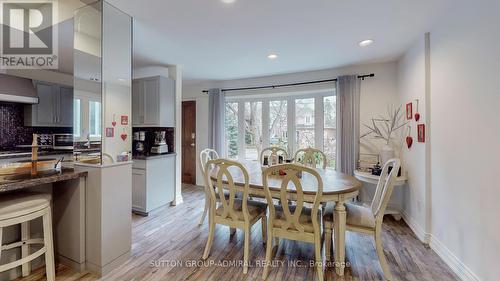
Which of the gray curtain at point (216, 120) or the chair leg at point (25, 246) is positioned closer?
the chair leg at point (25, 246)

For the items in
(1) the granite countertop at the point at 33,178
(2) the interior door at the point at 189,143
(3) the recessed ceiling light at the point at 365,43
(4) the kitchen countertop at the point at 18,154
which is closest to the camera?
(1) the granite countertop at the point at 33,178

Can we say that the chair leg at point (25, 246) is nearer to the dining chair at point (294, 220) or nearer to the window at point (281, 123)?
the dining chair at point (294, 220)

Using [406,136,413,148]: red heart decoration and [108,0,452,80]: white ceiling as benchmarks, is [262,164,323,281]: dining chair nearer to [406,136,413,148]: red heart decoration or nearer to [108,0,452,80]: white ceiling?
[108,0,452,80]: white ceiling

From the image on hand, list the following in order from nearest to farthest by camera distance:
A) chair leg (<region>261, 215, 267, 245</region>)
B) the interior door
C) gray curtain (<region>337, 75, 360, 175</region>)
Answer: chair leg (<region>261, 215, 267, 245</region>) < gray curtain (<region>337, 75, 360, 175</region>) < the interior door

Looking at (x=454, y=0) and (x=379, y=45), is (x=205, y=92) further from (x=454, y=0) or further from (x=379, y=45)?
(x=454, y=0)

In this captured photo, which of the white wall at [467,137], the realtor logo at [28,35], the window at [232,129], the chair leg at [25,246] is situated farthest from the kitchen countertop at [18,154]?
the white wall at [467,137]

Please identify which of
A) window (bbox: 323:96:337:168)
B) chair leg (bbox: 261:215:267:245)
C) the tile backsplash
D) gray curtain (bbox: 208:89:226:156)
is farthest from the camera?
gray curtain (bbox: 208:89:226:156)

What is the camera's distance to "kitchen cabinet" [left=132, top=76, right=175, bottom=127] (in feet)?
11.1

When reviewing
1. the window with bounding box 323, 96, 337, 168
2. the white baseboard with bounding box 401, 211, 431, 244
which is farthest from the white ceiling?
the white baseboard with bounding box 401, 211, 431, 244

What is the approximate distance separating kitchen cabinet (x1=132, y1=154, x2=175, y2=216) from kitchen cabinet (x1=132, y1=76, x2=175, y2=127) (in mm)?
634

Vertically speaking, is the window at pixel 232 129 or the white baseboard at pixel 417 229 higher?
the window at pixel 232 129

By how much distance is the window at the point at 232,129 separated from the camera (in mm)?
4715

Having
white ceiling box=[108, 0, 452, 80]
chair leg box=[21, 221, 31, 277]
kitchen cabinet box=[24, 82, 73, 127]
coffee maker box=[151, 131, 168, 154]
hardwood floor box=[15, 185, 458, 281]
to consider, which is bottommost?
hardwood floor box=[15, 185, 458, 281]

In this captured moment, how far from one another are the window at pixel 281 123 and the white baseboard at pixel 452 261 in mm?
1887
